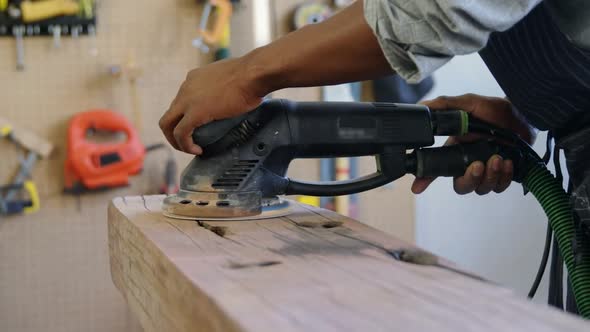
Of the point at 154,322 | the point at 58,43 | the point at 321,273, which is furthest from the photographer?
the point at 58,43

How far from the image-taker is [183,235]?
32.8 inches

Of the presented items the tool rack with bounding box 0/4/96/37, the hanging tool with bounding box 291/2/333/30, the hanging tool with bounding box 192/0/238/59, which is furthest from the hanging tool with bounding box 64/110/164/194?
the hanging tool with bounding box 291/2/333/30

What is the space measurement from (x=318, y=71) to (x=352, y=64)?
51 millimetres

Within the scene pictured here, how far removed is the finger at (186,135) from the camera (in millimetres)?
961

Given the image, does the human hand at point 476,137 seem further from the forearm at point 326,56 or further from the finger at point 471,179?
the forearm at point 326,56

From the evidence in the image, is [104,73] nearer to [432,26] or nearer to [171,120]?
[171,120]

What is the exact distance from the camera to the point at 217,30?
7.39 ft

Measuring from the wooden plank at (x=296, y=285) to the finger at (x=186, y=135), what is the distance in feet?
0.38

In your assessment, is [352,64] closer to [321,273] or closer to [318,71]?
[318,71]

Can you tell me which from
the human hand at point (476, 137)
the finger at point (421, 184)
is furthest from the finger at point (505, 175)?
the finger at point (421, 184)

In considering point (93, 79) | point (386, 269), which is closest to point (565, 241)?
point (386, 269)

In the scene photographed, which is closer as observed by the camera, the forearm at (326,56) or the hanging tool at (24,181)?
the forearm at (326,56)

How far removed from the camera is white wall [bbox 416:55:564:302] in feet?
8.30

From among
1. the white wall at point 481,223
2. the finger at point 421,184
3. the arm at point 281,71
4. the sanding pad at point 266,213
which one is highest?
the arm at point 281,71
